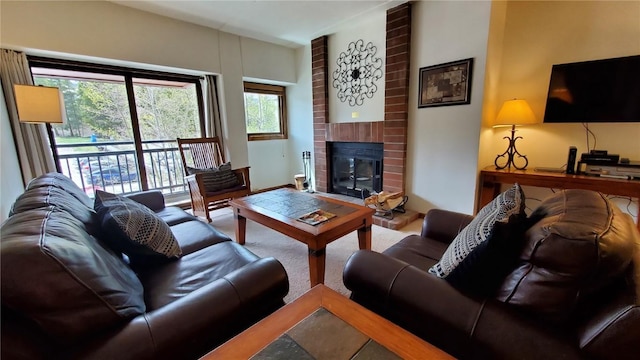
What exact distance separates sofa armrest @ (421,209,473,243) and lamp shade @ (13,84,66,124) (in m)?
2.95

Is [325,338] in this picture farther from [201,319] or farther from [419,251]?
[419,251]

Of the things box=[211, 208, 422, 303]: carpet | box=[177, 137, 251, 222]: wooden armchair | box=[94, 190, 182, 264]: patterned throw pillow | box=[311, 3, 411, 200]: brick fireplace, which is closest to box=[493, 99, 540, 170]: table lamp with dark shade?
box=[311, 3, 411, 200]: brick fireplace

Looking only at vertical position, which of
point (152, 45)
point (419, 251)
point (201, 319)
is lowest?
point (419, 251)

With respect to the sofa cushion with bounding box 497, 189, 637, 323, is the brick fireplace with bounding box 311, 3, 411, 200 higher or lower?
higher

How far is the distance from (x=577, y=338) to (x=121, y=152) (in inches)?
174

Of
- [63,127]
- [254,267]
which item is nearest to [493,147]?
[254,267]

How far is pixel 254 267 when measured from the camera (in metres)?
1.09

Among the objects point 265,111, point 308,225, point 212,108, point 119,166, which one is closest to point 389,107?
point 308,225

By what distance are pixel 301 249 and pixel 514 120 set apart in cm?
243

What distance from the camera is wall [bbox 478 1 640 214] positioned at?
89.9 inches

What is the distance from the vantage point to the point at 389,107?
327 centimetres

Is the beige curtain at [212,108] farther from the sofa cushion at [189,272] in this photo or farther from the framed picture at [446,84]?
the framed picture at [446,84]

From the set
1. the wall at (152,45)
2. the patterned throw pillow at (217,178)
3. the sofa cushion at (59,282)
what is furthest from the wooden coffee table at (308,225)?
the wall at (152,45)

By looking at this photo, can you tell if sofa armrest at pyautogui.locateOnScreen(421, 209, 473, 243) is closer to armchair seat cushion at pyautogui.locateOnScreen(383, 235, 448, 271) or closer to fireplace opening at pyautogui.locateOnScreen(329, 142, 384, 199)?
armchair seat cushion at pyautogui.locateOnScreen(383, 235, 448, 271)
